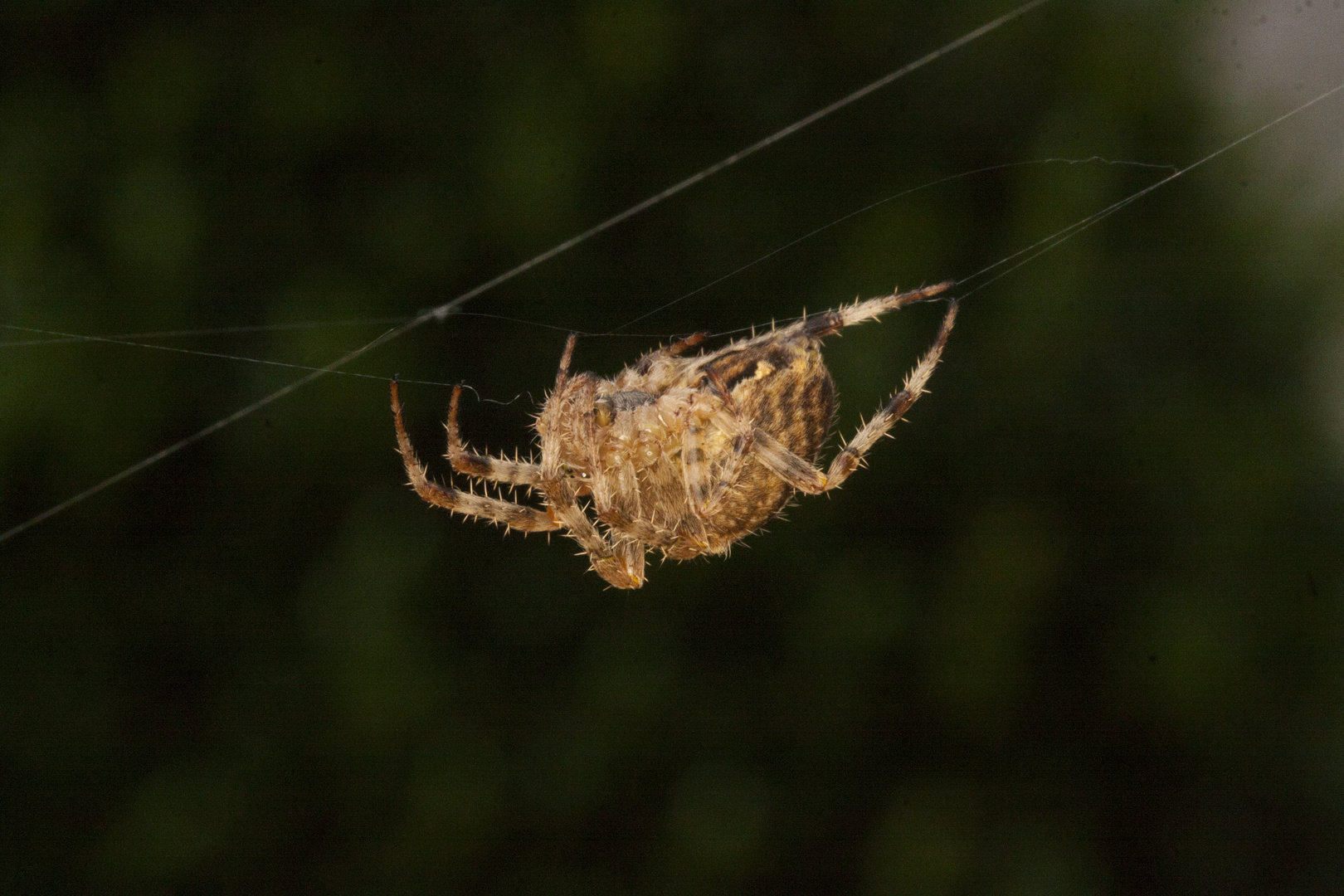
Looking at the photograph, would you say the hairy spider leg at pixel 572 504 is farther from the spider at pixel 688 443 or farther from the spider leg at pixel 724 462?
the spider leg at pixel 724 462

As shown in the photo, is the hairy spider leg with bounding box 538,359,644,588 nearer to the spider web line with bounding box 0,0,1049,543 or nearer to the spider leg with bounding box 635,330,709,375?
the spider leg with bounding box 635,330,709,375

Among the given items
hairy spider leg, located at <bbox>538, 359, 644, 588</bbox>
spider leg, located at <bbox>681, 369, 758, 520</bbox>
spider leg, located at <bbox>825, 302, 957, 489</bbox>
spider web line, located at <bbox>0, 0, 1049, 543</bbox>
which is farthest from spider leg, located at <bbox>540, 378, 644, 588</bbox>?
spider leg, located at <bbox>825, 302, 957, 489</bbox>

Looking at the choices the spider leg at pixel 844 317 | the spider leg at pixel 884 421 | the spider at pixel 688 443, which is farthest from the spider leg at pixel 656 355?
the spider leg at pixel 884 421

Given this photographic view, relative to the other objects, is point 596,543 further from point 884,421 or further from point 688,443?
point 884,421

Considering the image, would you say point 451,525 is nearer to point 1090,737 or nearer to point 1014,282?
point 1014,282

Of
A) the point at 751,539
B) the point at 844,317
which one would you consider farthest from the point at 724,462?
the point at 751,539

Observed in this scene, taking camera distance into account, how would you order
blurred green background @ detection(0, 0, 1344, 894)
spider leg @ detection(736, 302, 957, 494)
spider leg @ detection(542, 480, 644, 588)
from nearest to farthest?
spider leg @ detection(736, 302, 957, 494) < spider leg @ detection(542, 480, 644, 588) < blurred green background @ detection(0, 0, 1344, 894)
